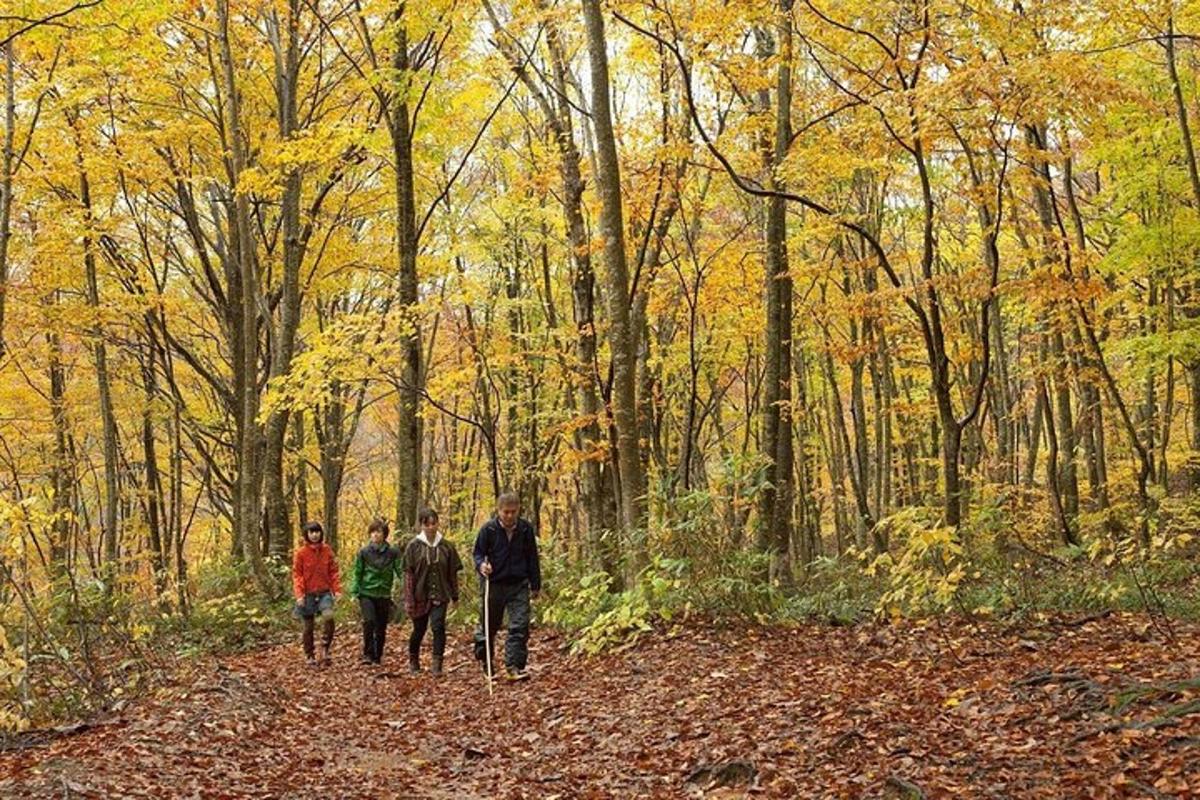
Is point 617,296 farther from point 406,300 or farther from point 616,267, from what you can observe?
point 406,300

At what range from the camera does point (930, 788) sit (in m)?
4.95

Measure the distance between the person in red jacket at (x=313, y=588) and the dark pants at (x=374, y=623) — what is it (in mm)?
545

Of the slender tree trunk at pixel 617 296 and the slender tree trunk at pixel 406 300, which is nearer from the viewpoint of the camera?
the slender tree trunk at pixel 617 296

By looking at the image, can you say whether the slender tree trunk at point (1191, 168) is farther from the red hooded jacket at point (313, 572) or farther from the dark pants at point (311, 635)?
the dark pants at point (311, 635)

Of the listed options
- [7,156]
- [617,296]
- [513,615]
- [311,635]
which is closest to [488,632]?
[513,615]

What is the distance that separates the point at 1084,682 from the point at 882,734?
1333 millimetres

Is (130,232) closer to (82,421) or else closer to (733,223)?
(82,421)

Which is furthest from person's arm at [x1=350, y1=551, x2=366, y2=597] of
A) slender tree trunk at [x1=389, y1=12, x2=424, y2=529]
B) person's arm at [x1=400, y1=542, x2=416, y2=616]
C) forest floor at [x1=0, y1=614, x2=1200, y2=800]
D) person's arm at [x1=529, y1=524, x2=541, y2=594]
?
person's arm at [x1=529, y1=524, x2=541, y2=594]

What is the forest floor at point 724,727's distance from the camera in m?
5.20

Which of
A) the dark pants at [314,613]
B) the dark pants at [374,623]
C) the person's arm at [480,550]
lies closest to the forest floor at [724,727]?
the person's arm at [480,550]

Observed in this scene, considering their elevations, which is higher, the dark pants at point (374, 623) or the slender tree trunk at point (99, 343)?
the slender tree trunk at point (99, 343)

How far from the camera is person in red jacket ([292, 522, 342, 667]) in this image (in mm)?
12352

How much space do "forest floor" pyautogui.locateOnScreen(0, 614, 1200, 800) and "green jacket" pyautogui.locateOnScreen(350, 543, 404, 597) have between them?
5.77 ft

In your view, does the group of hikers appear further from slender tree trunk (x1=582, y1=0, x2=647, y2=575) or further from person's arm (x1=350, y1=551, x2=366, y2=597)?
slender tree trunk (x1=582, y1=0, x2=647, y2=575)
